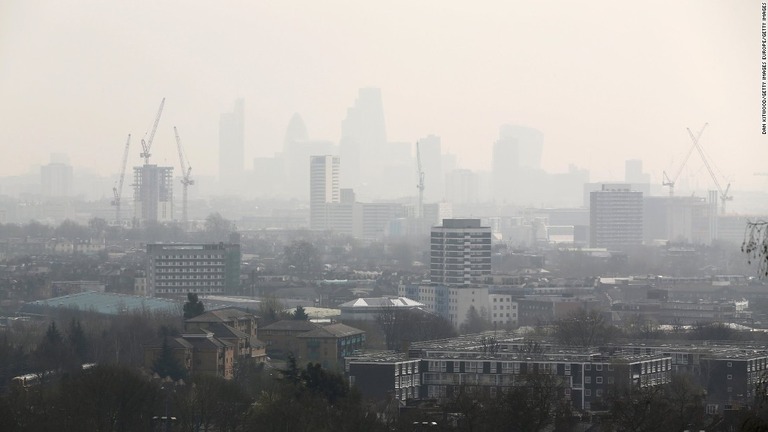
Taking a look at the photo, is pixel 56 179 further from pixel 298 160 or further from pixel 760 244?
pixel 760 244

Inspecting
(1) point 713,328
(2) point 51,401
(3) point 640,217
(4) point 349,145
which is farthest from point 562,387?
(4) point 349,145

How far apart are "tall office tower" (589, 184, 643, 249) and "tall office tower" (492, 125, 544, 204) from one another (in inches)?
1865

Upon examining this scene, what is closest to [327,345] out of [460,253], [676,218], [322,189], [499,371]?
[499,371]

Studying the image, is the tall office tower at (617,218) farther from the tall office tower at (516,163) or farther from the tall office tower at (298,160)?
the tall office tower at (298,160)

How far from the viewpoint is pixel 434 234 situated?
52.6m

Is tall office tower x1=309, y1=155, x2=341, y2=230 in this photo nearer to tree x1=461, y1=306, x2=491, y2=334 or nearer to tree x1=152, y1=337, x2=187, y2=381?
tree x1=461, y1=306, x2=491, y2=334

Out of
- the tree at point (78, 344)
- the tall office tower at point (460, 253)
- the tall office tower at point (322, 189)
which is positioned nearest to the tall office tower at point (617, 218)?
the tall office tower at point (322, 189)

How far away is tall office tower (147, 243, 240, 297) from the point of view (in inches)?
2130

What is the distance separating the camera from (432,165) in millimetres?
151375

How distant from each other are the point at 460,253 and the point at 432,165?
101m

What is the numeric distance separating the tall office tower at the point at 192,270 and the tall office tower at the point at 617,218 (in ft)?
141

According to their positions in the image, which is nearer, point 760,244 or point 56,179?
point 760,244

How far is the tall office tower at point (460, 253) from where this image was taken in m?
50.6

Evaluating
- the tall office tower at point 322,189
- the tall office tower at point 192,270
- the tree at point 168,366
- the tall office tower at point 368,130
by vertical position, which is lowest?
the tree at point 168,366
